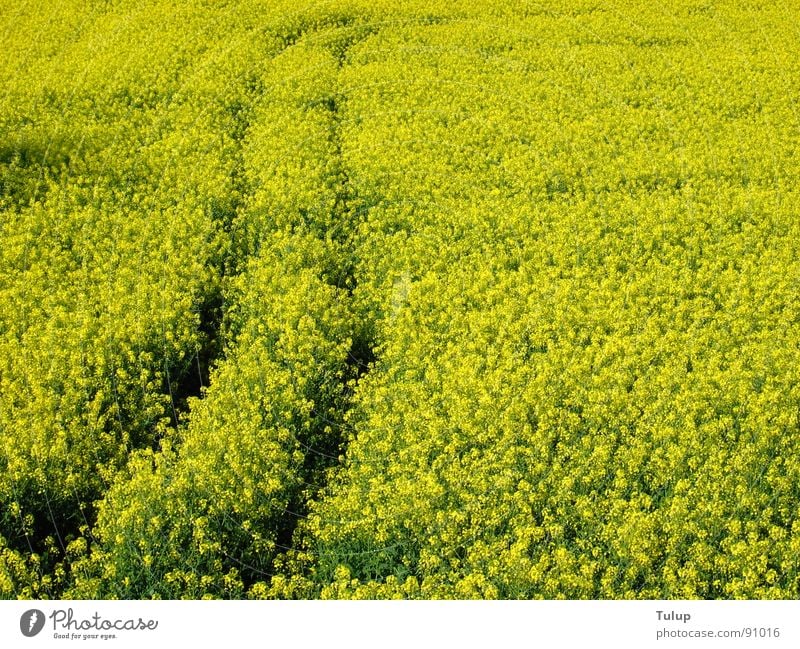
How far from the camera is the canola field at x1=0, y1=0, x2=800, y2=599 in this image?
5.99 metres

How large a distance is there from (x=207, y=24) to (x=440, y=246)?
9.43 m

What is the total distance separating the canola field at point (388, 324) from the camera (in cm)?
599

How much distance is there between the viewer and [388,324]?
28.7 ft

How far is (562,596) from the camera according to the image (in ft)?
17.9
